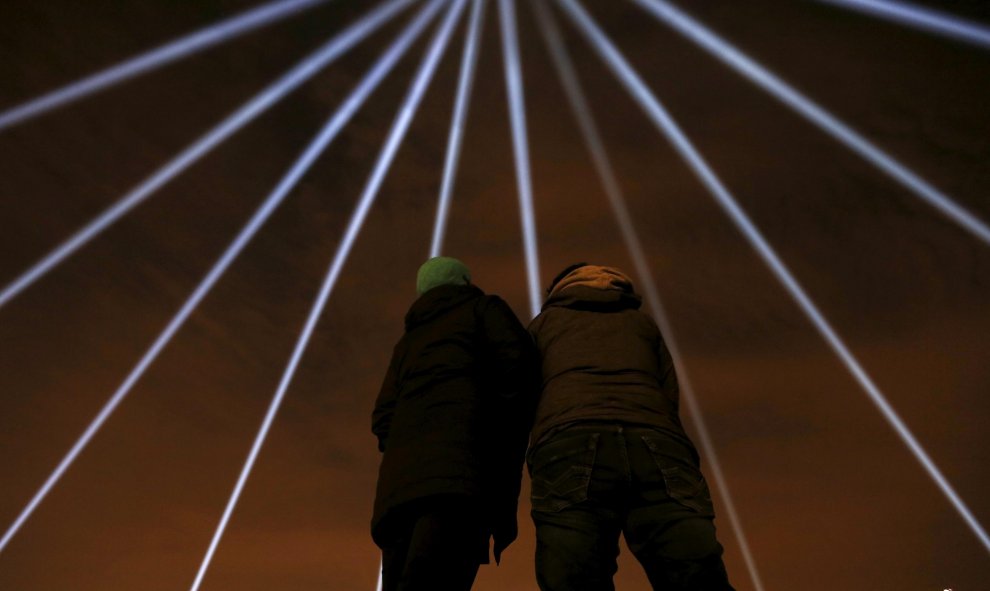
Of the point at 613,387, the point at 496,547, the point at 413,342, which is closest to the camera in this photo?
the point at 613,387

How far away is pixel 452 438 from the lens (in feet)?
11.6

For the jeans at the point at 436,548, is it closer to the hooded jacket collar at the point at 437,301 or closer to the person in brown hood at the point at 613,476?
the person in brown hood at the point at 613,476

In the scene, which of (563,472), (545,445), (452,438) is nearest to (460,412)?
(452,438)

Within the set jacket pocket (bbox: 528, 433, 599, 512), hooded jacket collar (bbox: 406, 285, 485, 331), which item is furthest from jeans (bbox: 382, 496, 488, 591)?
hooded jacket collar (bbox: 406, 285, 485, 331)

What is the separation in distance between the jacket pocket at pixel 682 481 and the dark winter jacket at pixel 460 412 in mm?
699

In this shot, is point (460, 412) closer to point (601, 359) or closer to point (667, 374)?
point (601, 359)

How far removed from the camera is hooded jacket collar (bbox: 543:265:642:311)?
4031mm

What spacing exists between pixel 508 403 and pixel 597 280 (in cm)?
80

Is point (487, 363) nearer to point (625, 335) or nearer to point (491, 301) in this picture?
point (491, 301)

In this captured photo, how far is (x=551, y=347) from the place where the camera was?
3.98 metres

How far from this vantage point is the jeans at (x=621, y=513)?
3201 millimetres

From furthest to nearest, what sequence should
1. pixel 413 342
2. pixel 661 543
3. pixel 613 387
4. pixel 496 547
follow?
1. pixel 413 342
2. pixel 496 547
3. pixel 613 387
4. pixel 661 543

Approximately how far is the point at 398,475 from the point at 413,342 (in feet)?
2.49

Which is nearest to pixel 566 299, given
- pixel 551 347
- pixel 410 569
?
pixel 551 347
